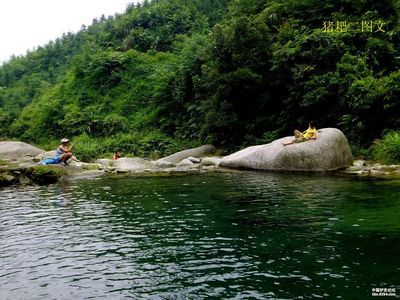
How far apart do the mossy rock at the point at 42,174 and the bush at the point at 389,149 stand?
55.1 ft

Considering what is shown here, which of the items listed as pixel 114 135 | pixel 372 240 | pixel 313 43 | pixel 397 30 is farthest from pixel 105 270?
pixel 114 135

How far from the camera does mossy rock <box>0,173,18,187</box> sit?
21.2 metres

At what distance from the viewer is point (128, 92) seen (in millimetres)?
49469

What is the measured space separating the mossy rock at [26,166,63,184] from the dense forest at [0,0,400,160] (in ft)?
39.2

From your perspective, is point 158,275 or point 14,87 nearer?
point 158,275

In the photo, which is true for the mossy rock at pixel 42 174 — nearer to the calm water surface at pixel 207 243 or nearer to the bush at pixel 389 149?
the calm water surface at pixel 207 243

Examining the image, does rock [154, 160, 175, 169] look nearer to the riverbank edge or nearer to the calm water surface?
the riverbank edge

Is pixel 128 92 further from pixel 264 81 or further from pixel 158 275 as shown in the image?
pixel 158 275

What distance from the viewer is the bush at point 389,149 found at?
67.1 feet

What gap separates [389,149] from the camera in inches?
818

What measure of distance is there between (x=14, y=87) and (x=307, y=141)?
213 ft

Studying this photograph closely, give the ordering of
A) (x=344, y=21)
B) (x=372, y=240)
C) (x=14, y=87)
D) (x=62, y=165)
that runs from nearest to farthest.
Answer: (x=372, y=240), (x=62, y=165), (x=344, y=21), (x=14, y=87)
